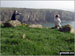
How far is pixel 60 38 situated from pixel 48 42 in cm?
69

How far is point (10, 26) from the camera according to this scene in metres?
9.07

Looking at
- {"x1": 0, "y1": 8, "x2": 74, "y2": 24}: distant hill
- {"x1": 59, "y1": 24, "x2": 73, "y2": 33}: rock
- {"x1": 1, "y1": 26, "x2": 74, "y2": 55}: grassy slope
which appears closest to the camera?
{"x1": 1, "y1": 26, "x2": 74, "y2": 55}: grassy slope

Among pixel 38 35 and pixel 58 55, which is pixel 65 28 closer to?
pixel 38 35

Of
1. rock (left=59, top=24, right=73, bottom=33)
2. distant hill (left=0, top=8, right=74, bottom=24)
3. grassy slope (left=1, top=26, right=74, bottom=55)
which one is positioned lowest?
grassy slope (left=1, top=26, right=74, bottom=55)

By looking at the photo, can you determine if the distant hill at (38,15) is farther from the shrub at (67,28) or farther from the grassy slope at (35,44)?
the grassy slope at (35,44)

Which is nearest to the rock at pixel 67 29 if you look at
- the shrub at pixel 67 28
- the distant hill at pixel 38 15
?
the shrub at pixel 67 28

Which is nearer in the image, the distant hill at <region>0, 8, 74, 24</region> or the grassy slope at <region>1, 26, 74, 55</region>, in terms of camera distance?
the grassy slope at <region>1, 26, 74, 55</region>

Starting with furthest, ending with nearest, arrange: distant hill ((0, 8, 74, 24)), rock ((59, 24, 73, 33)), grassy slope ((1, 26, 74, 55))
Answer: distant hill ((0, 8, 74, 24)), rock ((59, 24, 73, 33)), grassy slope ((1, 26, 74, 55))

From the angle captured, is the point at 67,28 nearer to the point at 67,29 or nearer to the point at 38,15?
the point at 67,29

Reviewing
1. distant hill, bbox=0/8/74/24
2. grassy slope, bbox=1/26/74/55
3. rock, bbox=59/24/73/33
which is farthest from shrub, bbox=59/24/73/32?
distant hill, bbox=0/8/74/24

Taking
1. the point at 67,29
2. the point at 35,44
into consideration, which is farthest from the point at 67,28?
the point at 35,44

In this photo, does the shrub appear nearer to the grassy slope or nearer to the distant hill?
the grassy slope

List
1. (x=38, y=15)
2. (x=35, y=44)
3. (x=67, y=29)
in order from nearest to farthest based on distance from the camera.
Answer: (x=35, y=44) < (x=67, y=29) < (x=38, y=15)

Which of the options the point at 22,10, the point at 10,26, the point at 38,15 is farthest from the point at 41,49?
the point at 38,15
